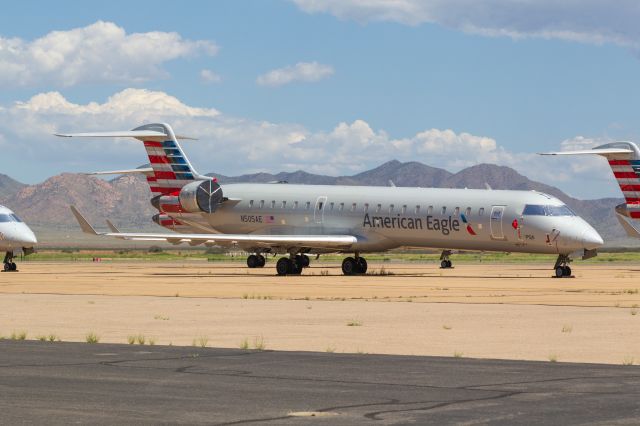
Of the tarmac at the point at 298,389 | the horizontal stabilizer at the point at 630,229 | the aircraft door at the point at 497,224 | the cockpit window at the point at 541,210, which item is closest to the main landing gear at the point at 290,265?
the aircraft door at the point at 497,224

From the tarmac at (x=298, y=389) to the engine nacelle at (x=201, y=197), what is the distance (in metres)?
43.3

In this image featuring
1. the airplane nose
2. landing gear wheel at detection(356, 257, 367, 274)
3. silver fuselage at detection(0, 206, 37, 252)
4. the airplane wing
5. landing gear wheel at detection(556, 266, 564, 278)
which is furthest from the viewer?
silver fuselage at detection(0, 206, 37, 252)

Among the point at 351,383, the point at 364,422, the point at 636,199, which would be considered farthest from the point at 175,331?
the point at 636,199

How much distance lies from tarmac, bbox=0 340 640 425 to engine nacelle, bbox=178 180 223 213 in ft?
142

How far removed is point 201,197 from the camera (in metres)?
62.8

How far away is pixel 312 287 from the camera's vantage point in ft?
144

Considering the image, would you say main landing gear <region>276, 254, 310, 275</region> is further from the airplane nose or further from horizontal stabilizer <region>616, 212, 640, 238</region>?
horizontal stabilizer <region>616, 212, 640, 238</region>

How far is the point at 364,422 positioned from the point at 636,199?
173 feet

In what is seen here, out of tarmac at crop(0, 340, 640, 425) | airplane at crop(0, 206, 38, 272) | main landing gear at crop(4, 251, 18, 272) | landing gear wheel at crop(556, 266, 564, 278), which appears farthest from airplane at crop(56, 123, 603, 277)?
tarmac at crop(0, 340, 640, 425)

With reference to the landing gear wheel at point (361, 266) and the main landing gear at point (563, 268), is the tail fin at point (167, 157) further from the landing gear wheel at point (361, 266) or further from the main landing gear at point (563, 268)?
the main landing gear at point (563, 268)

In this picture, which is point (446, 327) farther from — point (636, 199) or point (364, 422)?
point (636, 199)

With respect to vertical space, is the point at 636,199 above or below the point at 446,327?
above

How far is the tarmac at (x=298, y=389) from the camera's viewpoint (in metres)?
12.5

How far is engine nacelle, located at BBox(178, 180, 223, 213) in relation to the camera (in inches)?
2475
